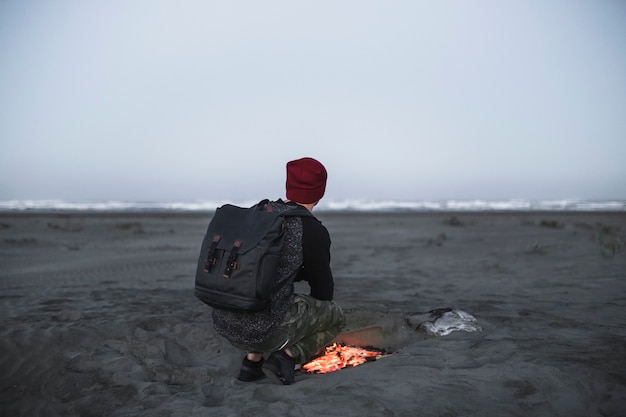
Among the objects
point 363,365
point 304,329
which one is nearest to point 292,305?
point 304,329

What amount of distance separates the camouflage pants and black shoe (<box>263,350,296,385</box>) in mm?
89

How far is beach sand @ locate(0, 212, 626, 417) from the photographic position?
8.98ft

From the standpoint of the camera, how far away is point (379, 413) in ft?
8.34

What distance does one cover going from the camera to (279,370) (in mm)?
2984

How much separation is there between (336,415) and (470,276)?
19.1 feet

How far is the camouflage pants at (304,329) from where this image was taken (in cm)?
304

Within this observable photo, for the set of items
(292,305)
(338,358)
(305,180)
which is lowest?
(338,358)

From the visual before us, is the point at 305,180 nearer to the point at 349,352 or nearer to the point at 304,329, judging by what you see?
the point at 304,329

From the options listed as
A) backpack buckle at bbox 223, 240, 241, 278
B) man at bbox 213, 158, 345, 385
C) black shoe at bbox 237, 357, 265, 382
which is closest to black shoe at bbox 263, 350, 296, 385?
man at bbox 213, 158, 345, 385

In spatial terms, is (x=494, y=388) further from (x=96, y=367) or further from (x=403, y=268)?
(x=403, y=268)

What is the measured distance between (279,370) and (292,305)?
448 millimetres

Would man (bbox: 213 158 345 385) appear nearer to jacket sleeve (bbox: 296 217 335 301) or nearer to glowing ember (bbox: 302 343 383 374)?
jacket sleeve (bbox: 296 217 335 301)

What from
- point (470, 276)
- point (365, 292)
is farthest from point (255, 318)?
point (470, 276)

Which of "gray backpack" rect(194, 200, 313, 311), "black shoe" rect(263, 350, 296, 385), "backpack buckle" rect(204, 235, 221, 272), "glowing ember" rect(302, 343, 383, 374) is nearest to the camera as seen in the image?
"gray backpack" rect(194, 200, 313, 311)
